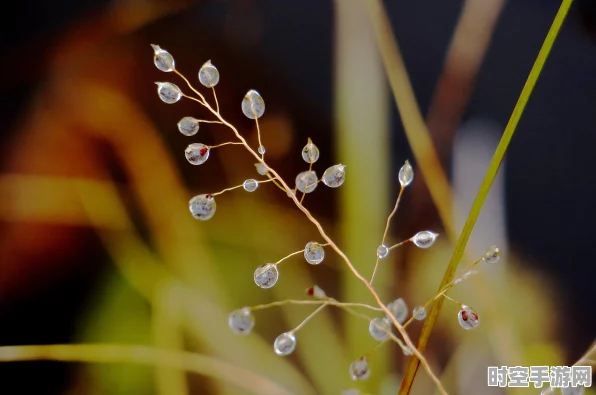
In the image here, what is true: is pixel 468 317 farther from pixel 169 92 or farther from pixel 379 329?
pixel 169 92

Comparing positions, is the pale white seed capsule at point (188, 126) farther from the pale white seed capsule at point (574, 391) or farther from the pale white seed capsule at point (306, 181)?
the pale white seed capsule at point (574, 391)

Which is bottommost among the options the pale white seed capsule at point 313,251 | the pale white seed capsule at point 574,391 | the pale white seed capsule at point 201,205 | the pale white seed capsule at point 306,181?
the pale white seed capsule at point 574,391

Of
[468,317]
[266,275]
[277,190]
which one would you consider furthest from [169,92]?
[277,190]

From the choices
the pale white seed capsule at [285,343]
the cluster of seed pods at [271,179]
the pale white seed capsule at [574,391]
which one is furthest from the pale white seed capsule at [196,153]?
the pale white seed capsule at [574,391]

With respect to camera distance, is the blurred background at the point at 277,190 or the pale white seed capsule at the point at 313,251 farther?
the blurred background at the point at 277,190

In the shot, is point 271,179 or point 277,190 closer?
point 271,179

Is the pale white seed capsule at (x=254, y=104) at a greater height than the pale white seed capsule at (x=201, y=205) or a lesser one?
greater

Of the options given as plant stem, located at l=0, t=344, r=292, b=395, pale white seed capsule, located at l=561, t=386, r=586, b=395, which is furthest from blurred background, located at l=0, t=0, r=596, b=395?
pale white seed capsule, located at l=561, t=386, r=586, b=395

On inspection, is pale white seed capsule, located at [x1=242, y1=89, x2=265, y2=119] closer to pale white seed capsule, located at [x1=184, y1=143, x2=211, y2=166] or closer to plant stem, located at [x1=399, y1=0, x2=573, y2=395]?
pale white seed capsule, located at [x1=184, y1=143, x2=211, y2=166]
